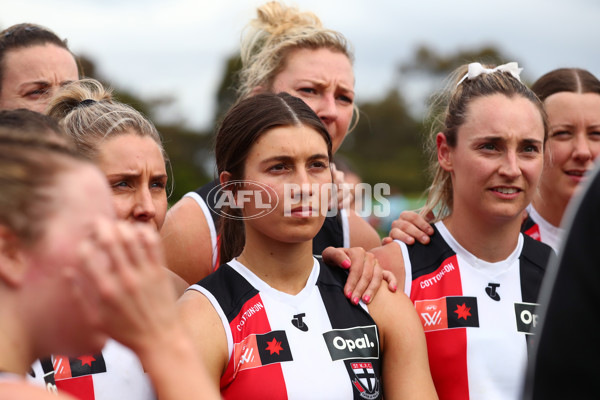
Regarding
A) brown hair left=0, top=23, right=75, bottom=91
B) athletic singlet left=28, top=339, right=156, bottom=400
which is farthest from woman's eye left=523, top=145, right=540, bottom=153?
brown hair left=0, top=23, right=75, bottom=91

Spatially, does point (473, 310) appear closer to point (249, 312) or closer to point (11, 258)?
point (249, 312)

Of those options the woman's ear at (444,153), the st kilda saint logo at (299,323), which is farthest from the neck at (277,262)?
the woman's ear at (444,153)

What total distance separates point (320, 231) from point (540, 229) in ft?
5.09

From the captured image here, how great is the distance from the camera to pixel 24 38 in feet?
15.3

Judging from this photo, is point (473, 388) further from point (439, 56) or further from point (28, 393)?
point (439, 56)

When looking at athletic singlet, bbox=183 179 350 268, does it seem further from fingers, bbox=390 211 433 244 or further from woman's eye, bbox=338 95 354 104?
woman's eye, bbox=338 95 354 104

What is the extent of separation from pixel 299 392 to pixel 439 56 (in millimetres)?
53096

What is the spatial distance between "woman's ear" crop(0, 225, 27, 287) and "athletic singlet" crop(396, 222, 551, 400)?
2340mm

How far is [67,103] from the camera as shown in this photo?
3.62m

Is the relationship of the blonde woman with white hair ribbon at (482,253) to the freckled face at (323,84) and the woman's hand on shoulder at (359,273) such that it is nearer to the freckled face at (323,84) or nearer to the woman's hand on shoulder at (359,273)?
the woman's hand on shoulder at (359,273)

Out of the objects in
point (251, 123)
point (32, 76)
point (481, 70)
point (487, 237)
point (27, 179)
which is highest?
point (32, 76)

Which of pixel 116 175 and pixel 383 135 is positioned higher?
pixel 383 135

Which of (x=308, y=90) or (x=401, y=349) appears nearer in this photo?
(x=401, y=349)

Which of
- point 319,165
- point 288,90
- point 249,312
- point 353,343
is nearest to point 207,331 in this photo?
point 249,312
